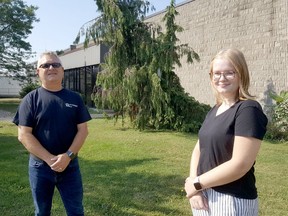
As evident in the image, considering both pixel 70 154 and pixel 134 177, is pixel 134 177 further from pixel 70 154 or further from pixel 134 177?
pixel 70 154

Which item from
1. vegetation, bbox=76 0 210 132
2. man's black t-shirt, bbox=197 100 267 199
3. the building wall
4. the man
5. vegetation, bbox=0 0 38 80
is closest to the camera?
man's black t-shirt, bbox=197 100 267 199

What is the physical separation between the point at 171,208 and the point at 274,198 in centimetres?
153

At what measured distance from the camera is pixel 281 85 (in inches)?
400

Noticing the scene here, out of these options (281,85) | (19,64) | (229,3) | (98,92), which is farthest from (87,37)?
(19,64)

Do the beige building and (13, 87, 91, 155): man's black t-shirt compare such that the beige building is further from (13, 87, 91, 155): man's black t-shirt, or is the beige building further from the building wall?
(13, 87, 91, 155): man's black t-shirt

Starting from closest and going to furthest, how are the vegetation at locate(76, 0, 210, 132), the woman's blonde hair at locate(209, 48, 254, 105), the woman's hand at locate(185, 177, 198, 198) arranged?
the woman's blonde hair at locate(209, 48, 254, 105) < the woman's hand at locate(185, 177, 198, 198) < the vegetation at locate(76, 0, 210, 132)

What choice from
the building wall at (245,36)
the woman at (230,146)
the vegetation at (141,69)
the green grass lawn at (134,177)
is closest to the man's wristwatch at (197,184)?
the woman at (230,146)

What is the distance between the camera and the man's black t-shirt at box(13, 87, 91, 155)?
289cm

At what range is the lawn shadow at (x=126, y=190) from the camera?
419 cm

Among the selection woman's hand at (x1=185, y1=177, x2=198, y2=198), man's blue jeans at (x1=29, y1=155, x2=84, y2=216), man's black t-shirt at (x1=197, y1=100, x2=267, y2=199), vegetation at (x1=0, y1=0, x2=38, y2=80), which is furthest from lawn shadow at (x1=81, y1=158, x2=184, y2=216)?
vegetation at (x1=0, y1=0, x2=38, y2=80)

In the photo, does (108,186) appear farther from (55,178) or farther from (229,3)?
(229,3)

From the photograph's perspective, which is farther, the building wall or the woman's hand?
the building wall

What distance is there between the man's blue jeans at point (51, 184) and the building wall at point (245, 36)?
867cm

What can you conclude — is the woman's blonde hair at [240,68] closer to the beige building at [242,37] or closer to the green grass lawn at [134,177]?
the green grass lawn at [134,177]
